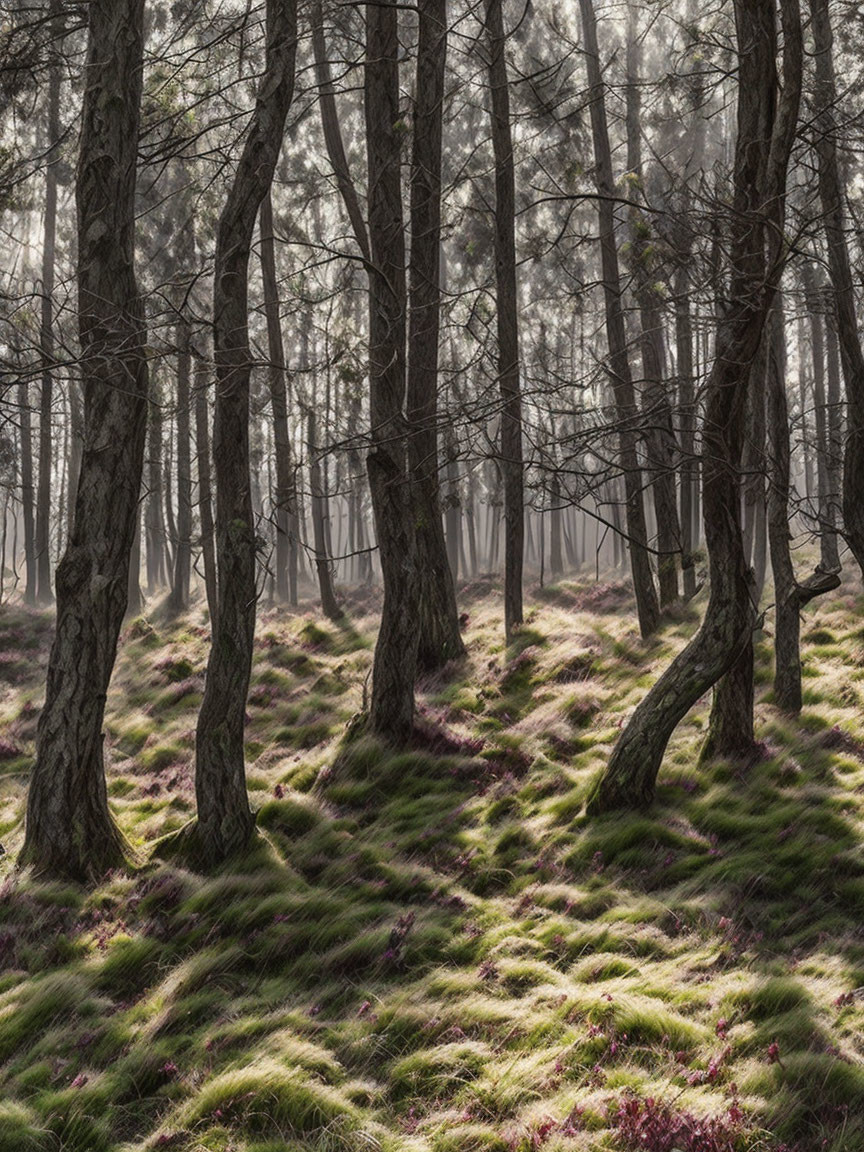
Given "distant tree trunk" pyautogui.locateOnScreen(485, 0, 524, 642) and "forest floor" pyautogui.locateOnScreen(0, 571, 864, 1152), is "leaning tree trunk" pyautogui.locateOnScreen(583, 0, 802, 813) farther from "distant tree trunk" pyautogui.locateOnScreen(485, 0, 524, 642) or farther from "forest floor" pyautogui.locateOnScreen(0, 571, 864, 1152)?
"distant tree trunk" pyautogui.locateOnScreen(485, 0, 524, 642)

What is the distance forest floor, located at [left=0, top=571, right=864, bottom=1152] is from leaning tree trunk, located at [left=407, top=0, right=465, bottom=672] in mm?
2324

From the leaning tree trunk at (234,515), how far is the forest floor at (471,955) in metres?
0.55

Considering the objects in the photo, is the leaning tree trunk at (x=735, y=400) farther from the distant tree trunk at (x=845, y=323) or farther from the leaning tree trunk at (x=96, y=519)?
the leaning tree trunk at (x=96, y=519)

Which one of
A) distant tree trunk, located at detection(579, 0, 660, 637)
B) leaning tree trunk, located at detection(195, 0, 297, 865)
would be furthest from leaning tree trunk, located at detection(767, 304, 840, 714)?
leaning tree trunk, located at detection(195, 0, 297, 865)

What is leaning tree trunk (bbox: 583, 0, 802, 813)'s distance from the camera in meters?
6.28

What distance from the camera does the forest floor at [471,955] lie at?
4297 millimetres

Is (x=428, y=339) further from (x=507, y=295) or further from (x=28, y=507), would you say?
(x=28, y=507)

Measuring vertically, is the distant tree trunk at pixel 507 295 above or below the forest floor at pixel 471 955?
above

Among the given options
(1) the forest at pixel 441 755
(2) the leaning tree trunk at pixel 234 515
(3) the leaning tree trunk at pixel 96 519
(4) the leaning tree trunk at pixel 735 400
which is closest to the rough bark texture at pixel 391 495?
(1) the forest at pixel 441 755

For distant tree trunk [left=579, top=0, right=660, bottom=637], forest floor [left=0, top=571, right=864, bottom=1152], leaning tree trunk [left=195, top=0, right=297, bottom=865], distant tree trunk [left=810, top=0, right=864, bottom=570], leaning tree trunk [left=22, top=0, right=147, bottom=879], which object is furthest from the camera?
distant tree trunk [left=579, top=0, right=660, bottom=637]

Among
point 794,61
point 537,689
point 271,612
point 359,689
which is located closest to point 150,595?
point 271,612

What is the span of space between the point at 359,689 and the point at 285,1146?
8247mm

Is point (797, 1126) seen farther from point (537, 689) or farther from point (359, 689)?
point (359, 689)

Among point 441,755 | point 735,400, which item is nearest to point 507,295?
point 735,400
